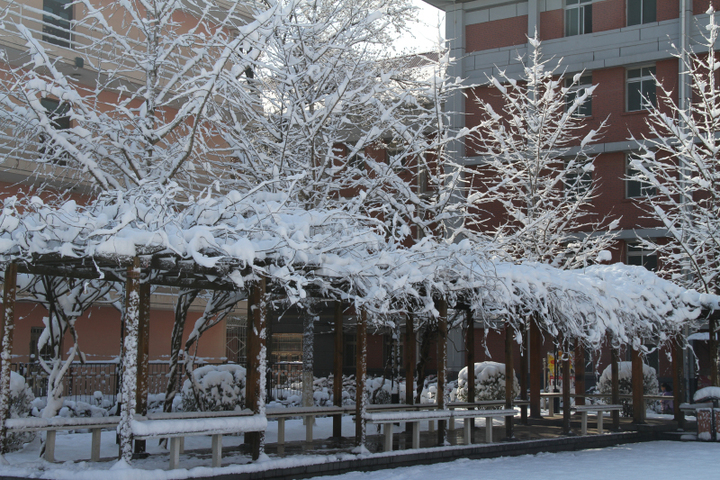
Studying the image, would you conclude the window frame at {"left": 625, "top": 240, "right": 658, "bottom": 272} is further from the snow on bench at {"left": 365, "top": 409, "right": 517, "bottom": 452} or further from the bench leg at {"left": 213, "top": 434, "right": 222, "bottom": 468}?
the bench leg at {"left": 213, "top": 434, "right": 222, "bottom": 468}

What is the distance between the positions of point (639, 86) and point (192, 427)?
80.4ft

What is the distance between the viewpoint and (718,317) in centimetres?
1680

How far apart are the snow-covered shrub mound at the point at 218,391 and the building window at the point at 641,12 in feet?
72.8

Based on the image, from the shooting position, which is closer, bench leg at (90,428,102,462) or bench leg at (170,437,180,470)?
bench leg at (170,437,180,470)

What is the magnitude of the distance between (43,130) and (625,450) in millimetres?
12036

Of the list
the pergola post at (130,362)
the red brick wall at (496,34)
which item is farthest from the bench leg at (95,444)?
the red brick wall at (496,34)

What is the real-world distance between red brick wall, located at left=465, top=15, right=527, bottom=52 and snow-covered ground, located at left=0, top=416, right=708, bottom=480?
755 inches

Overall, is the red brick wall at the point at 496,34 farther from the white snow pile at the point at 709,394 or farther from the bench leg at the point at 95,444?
the bench leg at the point at 95,444

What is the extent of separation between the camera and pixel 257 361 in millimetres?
9680

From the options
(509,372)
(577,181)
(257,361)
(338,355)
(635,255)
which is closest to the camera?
(257,361)

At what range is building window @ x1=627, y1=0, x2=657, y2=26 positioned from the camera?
28172 millimetres

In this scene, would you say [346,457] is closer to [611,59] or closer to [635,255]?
[635,255]

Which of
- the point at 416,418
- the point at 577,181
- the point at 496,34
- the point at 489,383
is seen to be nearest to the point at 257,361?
the point at 416,418

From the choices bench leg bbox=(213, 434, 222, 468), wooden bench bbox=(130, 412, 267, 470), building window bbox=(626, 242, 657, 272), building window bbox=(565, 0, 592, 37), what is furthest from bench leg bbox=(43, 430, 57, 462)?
building window bbox=(565, 0, 592, 37)
